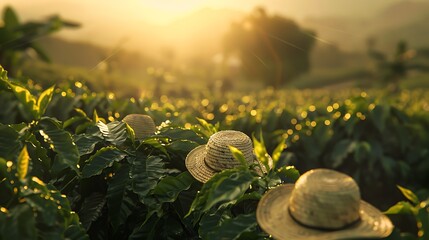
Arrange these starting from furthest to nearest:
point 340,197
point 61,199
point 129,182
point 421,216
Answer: point 129,182 → point 421,216 → point 61,199 → point 340,197

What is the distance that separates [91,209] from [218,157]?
851mm

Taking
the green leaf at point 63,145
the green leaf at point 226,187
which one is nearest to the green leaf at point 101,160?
the green leaf at point 63,145

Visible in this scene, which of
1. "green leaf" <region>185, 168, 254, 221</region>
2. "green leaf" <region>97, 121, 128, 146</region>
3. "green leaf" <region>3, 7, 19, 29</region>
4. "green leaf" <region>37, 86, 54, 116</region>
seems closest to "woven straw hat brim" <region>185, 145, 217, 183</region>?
"green leaf" <region>185, 168, 254, 221</region>

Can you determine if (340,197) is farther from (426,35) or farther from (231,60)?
(426,35)

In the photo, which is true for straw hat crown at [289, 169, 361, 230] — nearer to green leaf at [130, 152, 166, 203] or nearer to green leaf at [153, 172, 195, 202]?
green leaf at [153, 172, 195, 202]

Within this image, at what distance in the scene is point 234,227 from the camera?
2148 millimetres

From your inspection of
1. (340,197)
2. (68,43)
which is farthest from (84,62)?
(340,197)

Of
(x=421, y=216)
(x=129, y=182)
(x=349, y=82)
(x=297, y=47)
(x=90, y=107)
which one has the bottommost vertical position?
(x=349, y=82)

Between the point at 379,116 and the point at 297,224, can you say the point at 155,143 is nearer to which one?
the point at 297,224

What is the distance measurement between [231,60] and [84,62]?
861 inches

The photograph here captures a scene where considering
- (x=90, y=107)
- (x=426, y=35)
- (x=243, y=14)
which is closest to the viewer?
(x=90, y=107)

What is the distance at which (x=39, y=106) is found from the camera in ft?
8.33

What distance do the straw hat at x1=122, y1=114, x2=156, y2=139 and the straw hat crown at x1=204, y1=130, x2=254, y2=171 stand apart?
567 millimetres

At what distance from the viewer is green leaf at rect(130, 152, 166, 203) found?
8.44ft
